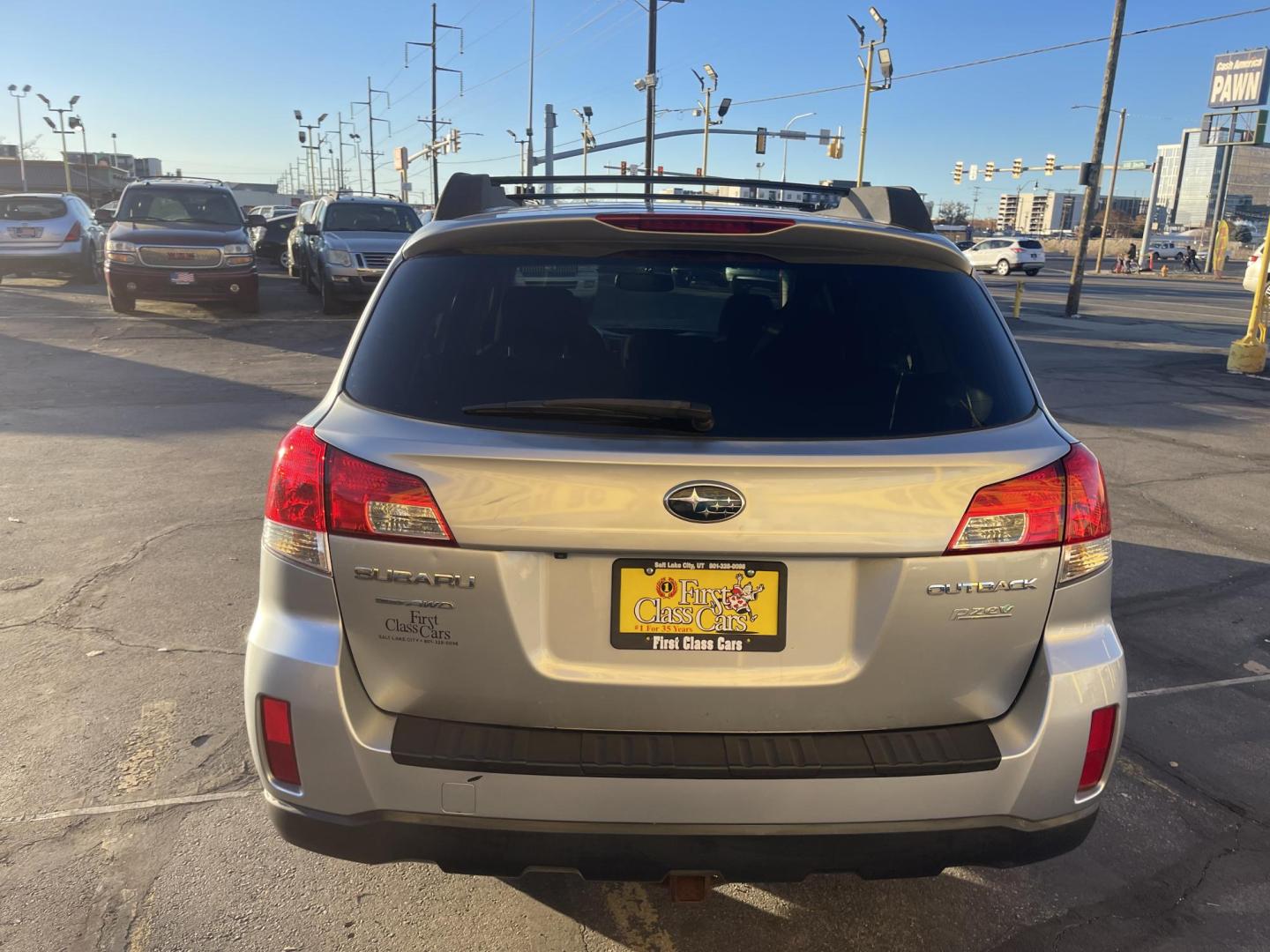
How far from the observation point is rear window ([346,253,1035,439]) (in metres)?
2.19

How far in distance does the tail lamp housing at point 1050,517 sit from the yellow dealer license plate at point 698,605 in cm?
41

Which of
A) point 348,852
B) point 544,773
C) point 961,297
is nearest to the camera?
point 544,773

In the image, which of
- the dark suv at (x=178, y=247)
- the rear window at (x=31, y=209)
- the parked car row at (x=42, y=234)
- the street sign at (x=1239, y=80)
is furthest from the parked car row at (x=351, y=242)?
the street sign at (x=1239, y=80)

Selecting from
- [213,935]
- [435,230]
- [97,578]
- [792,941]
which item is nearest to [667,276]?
[435,230]

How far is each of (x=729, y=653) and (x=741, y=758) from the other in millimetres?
226

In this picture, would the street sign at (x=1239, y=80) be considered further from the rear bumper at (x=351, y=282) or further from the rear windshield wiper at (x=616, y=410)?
the rear windshield wiper at (x=616, y=410)

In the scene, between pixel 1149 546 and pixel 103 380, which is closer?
pixel 1149 546

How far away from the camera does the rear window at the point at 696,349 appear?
2.19 m

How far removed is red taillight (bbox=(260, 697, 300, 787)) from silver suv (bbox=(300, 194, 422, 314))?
1422 cm

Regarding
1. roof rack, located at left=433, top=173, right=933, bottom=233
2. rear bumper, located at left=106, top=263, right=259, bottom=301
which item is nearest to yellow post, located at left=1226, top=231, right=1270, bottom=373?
roof rack, located at left=433, top=173, right=933, bottom=233

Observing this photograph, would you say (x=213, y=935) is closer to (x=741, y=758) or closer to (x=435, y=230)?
(x=741, y=758)

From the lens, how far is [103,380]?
35.6 feet

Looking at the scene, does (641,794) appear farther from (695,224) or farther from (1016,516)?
(695,224)

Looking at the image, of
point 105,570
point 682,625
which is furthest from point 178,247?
point 682,625
